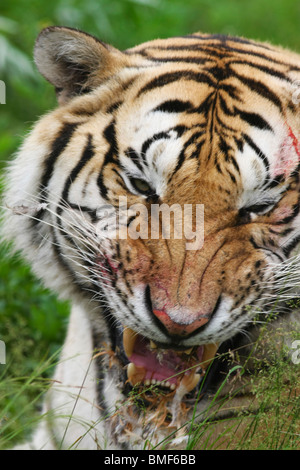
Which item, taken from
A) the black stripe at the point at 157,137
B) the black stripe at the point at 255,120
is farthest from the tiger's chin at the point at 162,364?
the black stripe at the point at 255,120

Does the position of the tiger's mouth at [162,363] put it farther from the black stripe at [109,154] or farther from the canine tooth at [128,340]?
the black stripe at [109,154]

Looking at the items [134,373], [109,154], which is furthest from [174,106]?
[134,373]

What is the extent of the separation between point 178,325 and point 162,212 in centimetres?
43

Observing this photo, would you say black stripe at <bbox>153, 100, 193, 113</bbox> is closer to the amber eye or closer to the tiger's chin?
the amber eye

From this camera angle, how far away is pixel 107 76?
2.94 meters

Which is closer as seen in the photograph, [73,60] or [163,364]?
[163,364]

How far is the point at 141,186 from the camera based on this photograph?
8.77 feet

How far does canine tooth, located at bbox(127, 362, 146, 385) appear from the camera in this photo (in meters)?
2.71

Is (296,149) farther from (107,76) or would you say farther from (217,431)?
(217,431)

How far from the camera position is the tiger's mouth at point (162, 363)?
264cm

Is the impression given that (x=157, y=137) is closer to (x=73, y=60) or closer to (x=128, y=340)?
(x=73, y=60)

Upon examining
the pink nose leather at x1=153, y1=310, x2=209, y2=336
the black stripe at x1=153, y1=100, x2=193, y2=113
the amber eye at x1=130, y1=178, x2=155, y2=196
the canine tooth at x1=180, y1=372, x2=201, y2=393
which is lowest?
the canine tooth at x1=180, y1=372, x2=201, y2=393

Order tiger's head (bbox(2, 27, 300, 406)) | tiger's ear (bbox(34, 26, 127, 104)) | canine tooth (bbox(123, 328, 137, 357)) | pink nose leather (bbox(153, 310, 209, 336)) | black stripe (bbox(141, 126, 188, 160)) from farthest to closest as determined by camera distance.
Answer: tiger's ear (bbox(34, 26, 127, 104))
canine tooth (bbox(123, 328, 137, 357))
black stripe (bbox(141, 126, 188, 160))
tiger's head (bbox(2, 27, 300, 406))
pink nose leather (bbox(153, 310, 209, 336))

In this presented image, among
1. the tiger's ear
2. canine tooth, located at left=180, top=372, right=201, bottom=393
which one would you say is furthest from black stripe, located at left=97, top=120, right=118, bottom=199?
canine tooth, located at left=180, top=372, right=201, bottom=393
